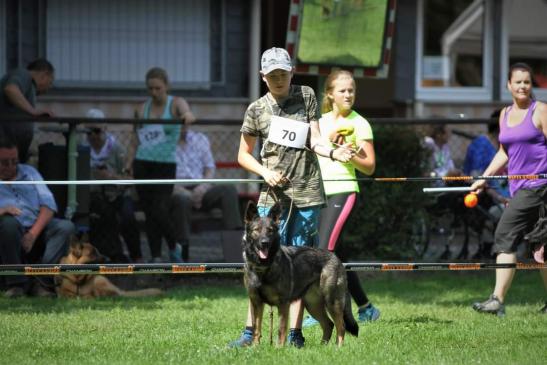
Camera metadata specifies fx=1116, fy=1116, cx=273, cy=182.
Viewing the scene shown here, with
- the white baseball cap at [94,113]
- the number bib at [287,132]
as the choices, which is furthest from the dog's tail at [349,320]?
the white baseball cap at [94,113]

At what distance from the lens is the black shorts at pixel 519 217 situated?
9.51 metres

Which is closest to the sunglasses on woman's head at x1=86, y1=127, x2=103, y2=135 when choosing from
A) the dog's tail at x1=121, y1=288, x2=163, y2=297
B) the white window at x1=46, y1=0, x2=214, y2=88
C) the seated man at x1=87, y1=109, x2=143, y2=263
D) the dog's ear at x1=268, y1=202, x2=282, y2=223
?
the seated man at x1=87, y1=109, x2=143, y2=263

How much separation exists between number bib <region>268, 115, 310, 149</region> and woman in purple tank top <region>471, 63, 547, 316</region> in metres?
2.30

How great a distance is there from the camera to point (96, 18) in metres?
15.0

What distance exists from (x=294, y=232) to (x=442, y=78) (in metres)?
9.05

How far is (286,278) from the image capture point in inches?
292

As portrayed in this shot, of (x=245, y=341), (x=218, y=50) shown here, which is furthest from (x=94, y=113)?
(x=245, y=341)

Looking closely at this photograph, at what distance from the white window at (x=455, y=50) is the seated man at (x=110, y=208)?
568 centimetres

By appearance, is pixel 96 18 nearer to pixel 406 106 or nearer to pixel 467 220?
pixel 406 106

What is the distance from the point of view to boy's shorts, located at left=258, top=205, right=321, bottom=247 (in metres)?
8.01

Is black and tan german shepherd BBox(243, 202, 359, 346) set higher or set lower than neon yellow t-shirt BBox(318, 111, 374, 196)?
lower

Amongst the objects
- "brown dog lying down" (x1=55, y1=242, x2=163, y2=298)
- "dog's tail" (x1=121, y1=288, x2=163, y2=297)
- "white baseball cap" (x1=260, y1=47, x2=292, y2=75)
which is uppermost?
"white baseball cap" (x1=260, y1=47, x2=292, y2=75)

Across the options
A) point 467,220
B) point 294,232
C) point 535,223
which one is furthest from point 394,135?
point 294,232

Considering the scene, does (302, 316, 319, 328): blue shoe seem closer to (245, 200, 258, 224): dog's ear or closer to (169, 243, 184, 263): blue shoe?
(245, 200, 258, 224): dog's ear
